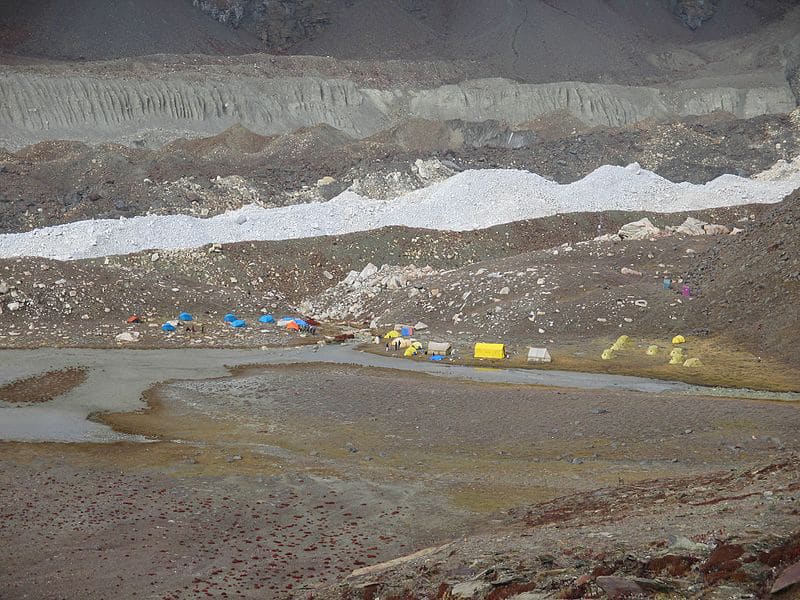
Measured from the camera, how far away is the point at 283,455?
28.2 meters

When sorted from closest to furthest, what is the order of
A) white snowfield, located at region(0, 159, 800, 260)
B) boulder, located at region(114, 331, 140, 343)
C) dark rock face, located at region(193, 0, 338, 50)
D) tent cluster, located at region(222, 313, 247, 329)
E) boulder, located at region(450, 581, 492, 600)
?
1. boulder, located at region(450, 581, 492, 600)
2. boulder, located at region(114, 331, 140, 343)
3. tent cluster, located at region(222, 313, 247, 329)
4. white snowfield, located at region(0, 159, 800, 260)
5. dark rock face, located at region(193, 0, 338, 50)

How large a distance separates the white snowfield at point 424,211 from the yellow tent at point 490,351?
21.8 m

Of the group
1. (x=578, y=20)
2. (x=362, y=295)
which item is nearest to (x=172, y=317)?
(x=362, y=295)

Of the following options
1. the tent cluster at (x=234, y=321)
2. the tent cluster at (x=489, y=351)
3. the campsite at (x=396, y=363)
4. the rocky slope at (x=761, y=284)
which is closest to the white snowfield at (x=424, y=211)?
the campsite at (x=396, y=363)

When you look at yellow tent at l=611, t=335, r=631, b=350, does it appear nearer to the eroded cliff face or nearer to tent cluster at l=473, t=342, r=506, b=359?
tent cluster at l=473, t=342, r=506, b=359

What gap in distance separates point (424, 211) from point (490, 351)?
81.3 ft

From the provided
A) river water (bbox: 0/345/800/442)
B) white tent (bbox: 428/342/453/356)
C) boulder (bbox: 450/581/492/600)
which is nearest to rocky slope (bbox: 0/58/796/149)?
river water (bbox: 0/345/800/442)

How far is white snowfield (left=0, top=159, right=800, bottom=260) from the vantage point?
60.0 m

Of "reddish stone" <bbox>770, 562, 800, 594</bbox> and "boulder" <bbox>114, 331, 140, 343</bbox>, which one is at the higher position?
"boulder" <bbox>114, 331, 140, 343</bbox>

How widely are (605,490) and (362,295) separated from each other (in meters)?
33.3

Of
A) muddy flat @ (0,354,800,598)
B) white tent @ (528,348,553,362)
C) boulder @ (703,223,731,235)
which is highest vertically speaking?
boulder @ (703,223,731,235)

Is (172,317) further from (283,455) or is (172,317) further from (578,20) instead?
(578,20)

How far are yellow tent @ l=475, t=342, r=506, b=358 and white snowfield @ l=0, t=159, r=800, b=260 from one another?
21.8m

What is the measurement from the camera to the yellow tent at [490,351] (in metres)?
42.8
